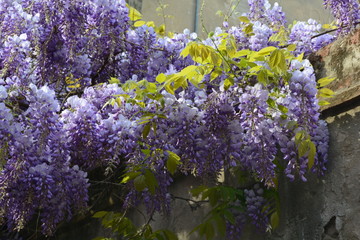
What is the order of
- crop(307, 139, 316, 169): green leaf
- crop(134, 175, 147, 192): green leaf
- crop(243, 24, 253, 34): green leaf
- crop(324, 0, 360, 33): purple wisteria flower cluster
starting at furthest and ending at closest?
1. crop(243, 24, 253, 34): green leaf
2. crop(324, 0, 360, 33): purple wisteria flower cluster
3. crop(134, 175, 147, 192): green leaf
4. crop(307, 139, 316, 169): green leaf

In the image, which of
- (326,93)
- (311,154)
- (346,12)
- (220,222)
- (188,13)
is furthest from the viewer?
(188,13)

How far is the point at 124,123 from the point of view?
301 centimetres

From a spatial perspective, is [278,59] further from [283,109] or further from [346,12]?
[346,12]

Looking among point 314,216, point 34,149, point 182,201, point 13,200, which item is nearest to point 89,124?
point 34,149

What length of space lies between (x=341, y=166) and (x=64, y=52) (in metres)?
1.95

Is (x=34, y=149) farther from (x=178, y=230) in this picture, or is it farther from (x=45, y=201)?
(x=178, y=230)

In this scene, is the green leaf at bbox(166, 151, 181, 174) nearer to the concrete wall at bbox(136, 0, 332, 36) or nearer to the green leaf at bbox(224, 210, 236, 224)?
the green leaf at bbox(224, 210, 236, 224)

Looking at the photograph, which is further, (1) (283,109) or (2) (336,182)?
(2) (336,182)

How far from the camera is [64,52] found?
3646 mm

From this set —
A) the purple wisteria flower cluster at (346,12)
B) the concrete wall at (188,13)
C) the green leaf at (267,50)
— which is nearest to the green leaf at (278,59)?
the green leaf at (267,50)

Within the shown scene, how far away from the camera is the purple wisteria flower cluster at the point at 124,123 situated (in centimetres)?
284

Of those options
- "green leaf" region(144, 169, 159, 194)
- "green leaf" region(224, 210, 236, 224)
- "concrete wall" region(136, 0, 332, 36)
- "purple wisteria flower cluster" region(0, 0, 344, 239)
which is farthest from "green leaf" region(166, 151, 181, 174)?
"concrete wall" region(136, 0, 332, 36)

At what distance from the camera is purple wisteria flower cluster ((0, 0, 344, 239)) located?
2.84 metres

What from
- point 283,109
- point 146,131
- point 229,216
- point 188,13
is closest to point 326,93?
point 283,109
